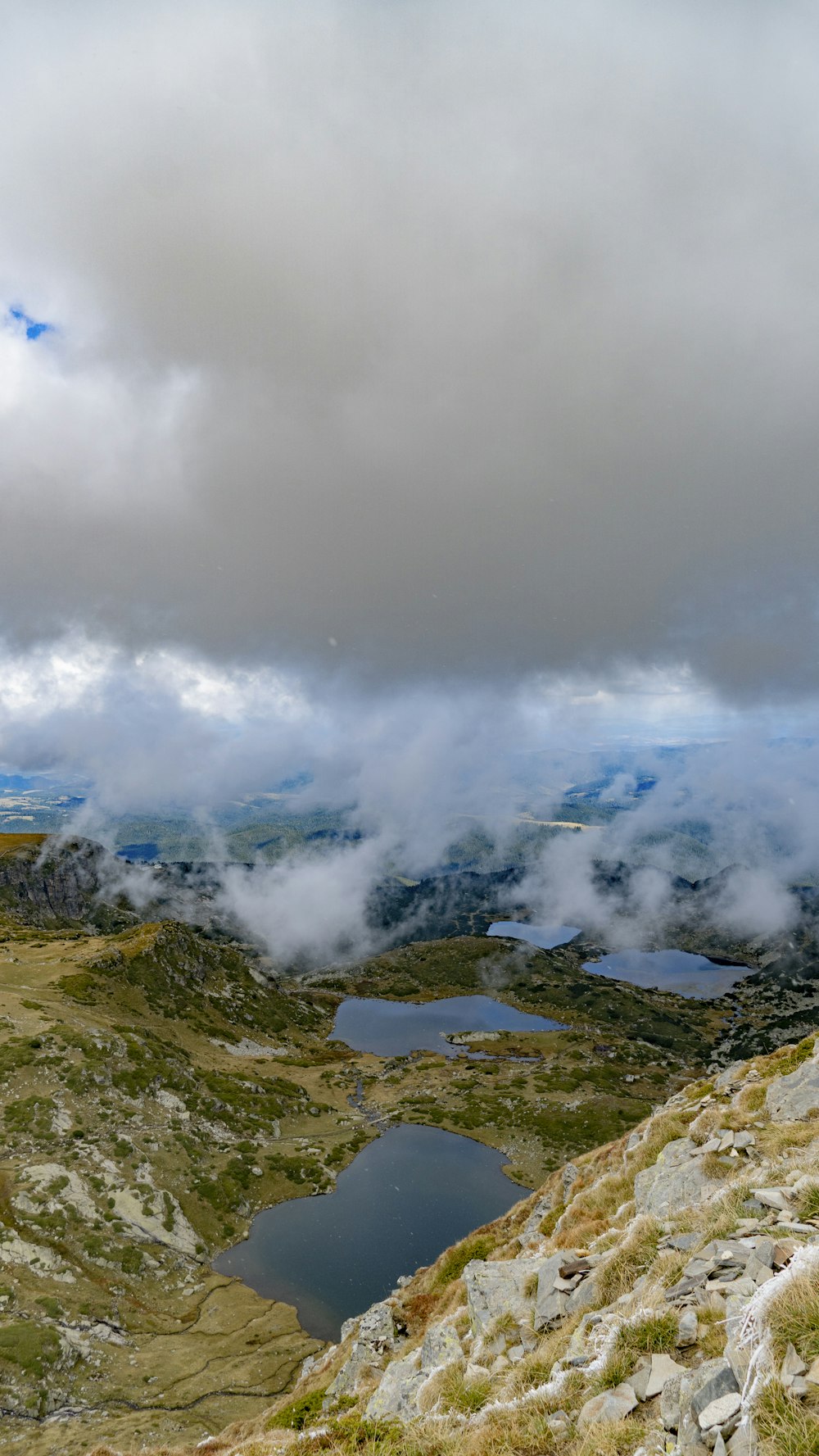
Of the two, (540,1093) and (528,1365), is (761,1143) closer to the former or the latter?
(528,1365)

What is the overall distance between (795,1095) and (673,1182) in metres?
6.86

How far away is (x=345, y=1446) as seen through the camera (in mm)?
14469

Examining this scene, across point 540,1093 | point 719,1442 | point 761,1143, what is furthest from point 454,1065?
point 719,1442

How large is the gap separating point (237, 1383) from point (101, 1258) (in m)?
22.1

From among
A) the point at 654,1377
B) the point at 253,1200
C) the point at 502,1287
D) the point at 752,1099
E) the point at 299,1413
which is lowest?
the point at 253,1200

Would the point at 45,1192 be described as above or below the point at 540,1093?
above

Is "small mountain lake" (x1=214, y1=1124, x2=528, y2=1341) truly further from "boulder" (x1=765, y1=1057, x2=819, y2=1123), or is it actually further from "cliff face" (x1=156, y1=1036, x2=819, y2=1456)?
"boulder" (x1=765, y1=1057, x2=819, y2=1123)

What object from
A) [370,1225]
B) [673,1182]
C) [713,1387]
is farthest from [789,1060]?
[370,1225]

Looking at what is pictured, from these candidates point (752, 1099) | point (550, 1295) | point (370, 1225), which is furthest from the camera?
point (370, 1225)

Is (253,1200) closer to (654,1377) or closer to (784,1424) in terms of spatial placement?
(654,1377)

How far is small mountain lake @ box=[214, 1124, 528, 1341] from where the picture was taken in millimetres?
75000

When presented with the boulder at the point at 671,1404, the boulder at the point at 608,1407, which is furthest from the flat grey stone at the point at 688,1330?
the boulder at the point at 608,1407

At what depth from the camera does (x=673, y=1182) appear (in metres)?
21.2

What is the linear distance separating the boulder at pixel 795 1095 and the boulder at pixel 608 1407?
15.9 metres
